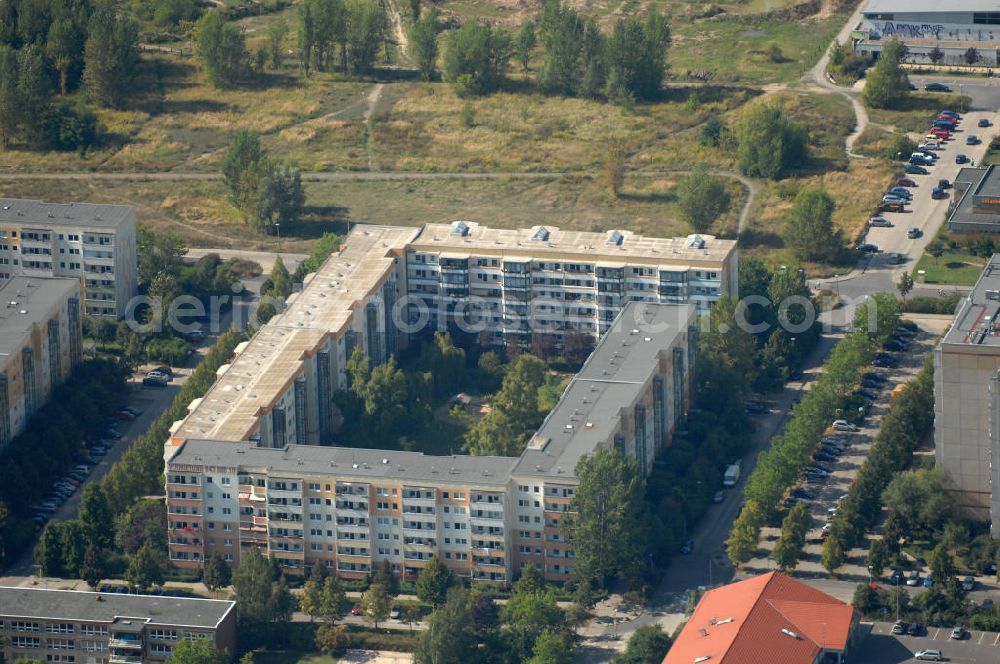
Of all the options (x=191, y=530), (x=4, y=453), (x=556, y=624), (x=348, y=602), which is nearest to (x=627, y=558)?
(x=556, y=624)

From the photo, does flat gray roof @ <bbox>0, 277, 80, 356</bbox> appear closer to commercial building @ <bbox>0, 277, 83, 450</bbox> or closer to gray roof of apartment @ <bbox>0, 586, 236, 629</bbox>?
commercial building @ <bbox>0, 277, 83, 450</bbox>

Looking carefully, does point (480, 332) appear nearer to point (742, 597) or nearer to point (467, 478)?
point (467, 478)

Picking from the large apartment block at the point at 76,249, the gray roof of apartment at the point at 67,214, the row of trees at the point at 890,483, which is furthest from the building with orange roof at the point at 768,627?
the gray roof of apartment at the point at 67,214

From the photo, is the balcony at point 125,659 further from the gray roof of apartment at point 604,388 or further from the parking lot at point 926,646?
the parking lot at point 926,646

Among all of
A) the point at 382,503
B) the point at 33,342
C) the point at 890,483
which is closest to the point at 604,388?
the point at 382,503

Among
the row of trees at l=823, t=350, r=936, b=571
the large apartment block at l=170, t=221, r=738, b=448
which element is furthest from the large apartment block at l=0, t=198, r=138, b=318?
the row of trees at l=823, t=350, r=936, b=571

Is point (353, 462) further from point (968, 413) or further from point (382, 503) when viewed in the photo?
point (968, 413)
